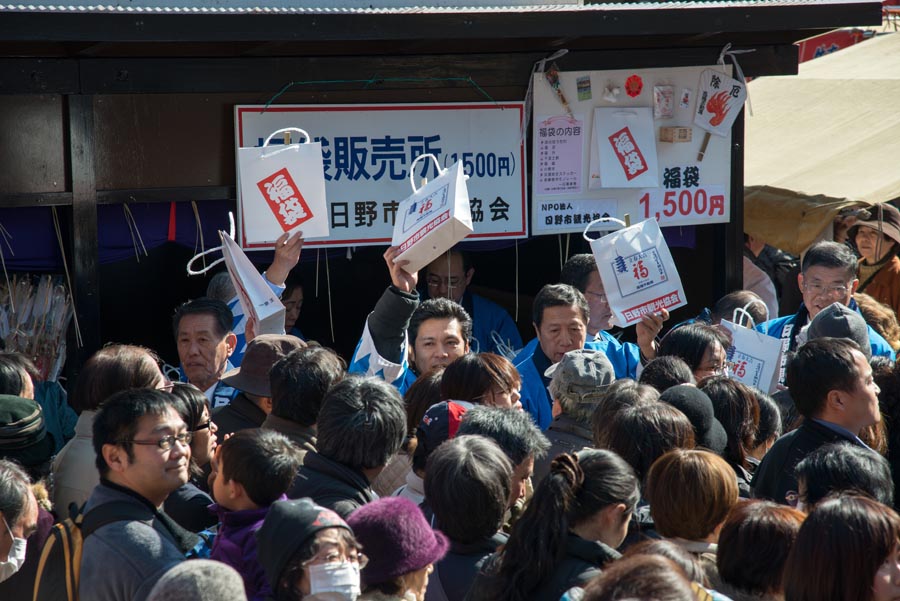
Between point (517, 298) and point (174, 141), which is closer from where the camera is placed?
point (174, 141)

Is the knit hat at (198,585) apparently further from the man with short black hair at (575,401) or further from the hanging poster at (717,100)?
the hanging poster at (717,100)

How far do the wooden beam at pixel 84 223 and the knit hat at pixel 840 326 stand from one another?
12.2ft

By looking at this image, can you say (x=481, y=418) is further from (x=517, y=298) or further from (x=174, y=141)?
(x=517, y=298)

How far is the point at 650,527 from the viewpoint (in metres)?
3.43

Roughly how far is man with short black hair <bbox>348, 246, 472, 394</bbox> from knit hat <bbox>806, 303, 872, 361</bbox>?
5.67ft

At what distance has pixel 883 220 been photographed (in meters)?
8.05

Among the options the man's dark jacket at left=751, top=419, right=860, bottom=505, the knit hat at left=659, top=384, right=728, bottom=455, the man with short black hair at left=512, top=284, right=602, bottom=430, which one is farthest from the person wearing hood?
the knit hat at left=659, top=384, right=728, bottom=455

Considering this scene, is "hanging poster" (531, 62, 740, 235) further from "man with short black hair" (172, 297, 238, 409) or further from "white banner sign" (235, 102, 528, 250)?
"man with short black hair" (172, 297, 238, 409)

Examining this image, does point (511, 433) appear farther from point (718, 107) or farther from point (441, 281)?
point (718, 107)

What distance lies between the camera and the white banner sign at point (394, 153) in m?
6.12

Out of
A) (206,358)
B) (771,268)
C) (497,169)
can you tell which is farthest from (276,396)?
(771,268)

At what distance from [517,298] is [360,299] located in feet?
4.74

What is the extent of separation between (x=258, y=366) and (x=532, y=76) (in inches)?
117

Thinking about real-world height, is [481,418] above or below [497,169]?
below
